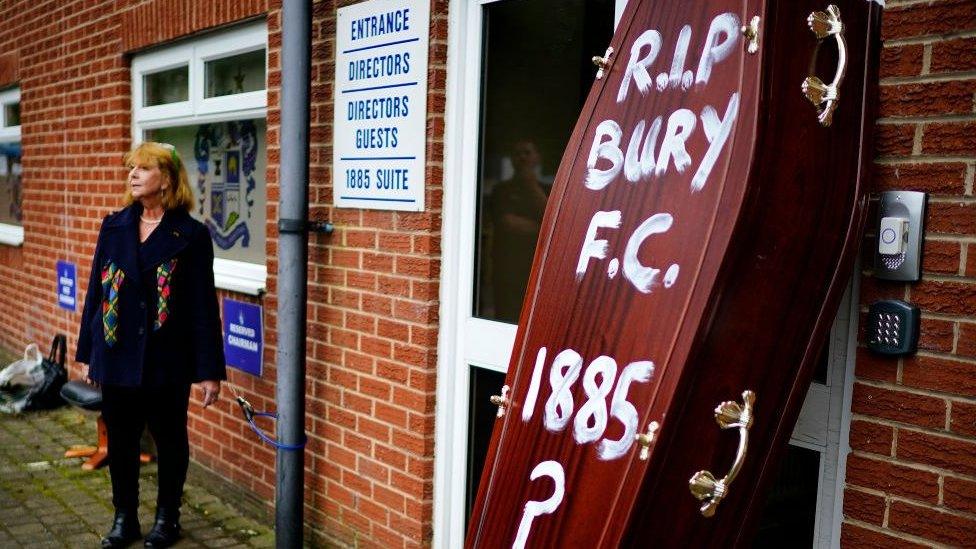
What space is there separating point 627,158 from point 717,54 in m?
0.31

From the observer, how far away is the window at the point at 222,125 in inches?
180

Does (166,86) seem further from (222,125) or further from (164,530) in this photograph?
(164,530)

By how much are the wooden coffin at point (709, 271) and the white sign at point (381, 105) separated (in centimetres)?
138

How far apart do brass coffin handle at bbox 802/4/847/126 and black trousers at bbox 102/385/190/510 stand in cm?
302

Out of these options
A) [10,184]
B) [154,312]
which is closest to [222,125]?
[154,312]

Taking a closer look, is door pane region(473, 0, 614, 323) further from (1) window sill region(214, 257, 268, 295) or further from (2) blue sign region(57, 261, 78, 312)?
(2) blue sign region(57, 261, 78, 312)

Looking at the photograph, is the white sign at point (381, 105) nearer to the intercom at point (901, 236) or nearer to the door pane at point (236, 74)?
the door pane at point (236, 74)

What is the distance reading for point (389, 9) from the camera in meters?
Result: 3.43

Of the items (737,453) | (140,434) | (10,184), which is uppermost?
(10,184)

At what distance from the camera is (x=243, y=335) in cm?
441

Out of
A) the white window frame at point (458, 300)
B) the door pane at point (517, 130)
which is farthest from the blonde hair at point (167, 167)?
the door pane at point (517, 130)

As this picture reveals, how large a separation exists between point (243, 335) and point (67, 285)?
2.56 metres

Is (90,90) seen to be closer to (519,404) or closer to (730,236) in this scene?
(519,404)

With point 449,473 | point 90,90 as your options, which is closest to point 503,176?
point 449,473
